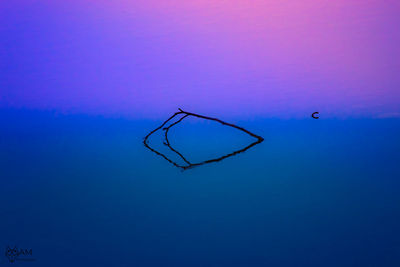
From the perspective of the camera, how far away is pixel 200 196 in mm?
858

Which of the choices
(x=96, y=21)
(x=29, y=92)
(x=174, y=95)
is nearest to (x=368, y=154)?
(x=174, y=95)

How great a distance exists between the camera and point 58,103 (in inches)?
33.9

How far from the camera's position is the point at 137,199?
872 mm

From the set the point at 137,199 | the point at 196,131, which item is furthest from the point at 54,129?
the point at 196,131

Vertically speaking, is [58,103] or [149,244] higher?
[58,103]

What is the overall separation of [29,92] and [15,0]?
330 millimetres

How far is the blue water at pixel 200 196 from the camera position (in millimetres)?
825

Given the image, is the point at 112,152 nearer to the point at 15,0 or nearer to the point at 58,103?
the point at 58,103

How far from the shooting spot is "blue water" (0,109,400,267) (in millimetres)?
825

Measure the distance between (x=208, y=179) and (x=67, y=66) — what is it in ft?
2.07

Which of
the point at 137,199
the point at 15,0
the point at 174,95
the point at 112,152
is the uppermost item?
the point at 15,0

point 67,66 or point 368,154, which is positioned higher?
point 67,66

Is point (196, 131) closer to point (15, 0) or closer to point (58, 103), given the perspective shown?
point (58, 103)

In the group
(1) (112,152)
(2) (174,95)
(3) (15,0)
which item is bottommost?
(1) (112,152)
